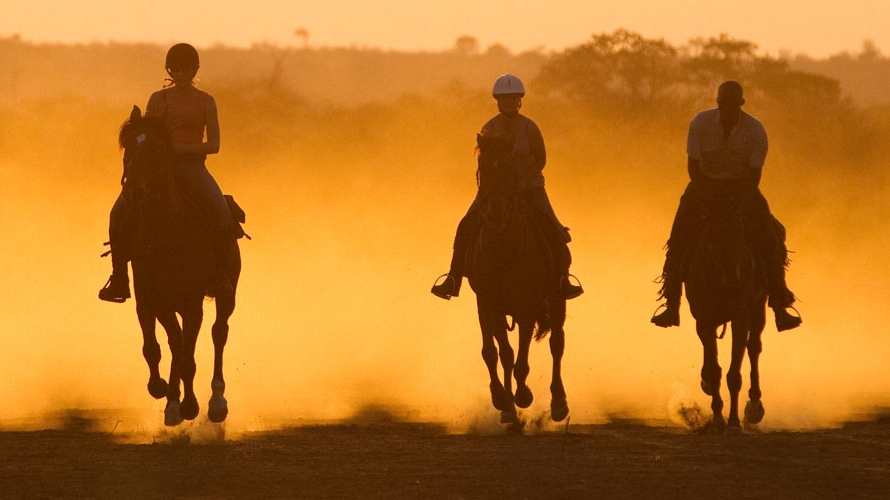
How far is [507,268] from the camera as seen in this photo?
1997cm

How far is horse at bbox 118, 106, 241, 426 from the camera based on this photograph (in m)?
18.5

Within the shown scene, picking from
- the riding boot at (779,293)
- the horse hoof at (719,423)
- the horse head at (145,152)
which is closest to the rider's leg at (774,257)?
the riding boot at (779,293)

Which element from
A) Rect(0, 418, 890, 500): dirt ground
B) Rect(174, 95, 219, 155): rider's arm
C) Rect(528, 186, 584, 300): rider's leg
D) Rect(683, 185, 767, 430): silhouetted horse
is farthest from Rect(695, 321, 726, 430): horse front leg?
Rect(174, 95, 219, 155): rider's arm

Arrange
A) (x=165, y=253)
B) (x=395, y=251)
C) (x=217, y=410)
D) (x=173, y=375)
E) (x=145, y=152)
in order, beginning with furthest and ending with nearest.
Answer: (x=395, y=251), (x=217, y=410), (x=173, y=375), (x=165, y=253), (x=145, y=152)

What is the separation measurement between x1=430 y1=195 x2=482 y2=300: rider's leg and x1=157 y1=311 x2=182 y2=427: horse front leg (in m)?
2.53

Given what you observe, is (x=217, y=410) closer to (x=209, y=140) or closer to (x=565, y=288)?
(x=209, y=140)

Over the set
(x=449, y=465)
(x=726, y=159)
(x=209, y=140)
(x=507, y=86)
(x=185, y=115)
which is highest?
(x=507, y=86)

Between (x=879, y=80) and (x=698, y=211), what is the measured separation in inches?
4036

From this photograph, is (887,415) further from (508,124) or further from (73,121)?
(73,121)

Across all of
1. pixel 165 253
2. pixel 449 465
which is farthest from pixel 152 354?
pixel 449 465

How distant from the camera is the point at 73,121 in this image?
7300 cm

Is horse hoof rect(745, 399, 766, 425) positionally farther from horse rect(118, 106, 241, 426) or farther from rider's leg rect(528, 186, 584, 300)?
horse rect(118, 106, 241, 426)

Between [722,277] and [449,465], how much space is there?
12.5 ft

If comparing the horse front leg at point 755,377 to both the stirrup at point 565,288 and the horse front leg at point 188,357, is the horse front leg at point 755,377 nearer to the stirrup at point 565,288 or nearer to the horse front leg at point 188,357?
the stirrup at point 565,288
